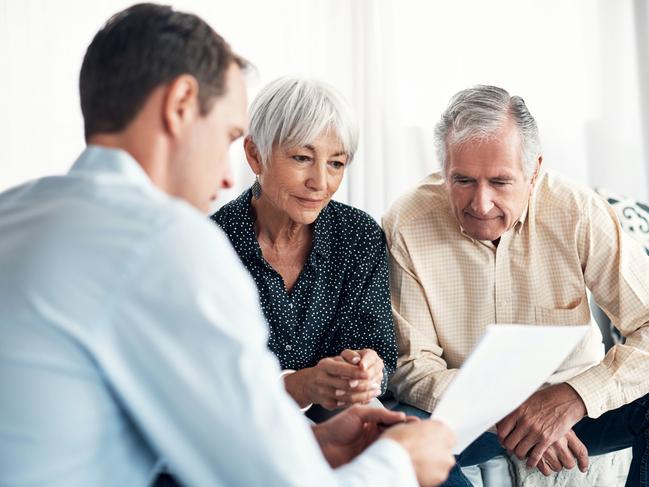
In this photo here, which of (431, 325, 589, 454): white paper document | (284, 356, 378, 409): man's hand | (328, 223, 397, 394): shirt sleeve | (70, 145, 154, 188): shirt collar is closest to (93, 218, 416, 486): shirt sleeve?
(70, 145, 154, 188): shirt collar

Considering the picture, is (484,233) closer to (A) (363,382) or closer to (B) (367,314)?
(B) (367,314)

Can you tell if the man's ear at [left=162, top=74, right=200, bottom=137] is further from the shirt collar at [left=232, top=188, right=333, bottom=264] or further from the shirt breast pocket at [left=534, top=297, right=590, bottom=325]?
the shirt breast pocket at [left=534, top=297, right=590, bottom=325]

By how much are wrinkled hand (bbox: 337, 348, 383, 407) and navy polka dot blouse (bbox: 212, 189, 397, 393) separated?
0.19 metres

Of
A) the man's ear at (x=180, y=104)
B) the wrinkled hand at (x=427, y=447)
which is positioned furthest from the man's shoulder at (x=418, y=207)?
the man's ear at (x=180, y=104)

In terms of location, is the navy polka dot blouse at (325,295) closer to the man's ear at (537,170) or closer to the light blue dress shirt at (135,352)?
the man's ear at (537,170)

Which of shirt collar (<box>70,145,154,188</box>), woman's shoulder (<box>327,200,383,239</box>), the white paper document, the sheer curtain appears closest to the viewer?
shirt collar (<box>70,145,154,188</box>)

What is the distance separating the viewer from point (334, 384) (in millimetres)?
1751

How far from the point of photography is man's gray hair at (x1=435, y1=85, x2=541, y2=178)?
1.97 metres

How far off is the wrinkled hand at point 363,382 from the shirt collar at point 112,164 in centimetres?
81

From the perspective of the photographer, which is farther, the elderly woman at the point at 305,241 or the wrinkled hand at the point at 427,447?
the elderly woman at the point at 305,241

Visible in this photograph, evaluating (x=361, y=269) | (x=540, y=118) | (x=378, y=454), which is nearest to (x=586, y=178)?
(x=540, y=118)

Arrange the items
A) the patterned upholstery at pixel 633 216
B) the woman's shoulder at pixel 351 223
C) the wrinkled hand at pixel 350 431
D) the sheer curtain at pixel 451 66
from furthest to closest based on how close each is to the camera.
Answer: the sheer curtain at pixel 451 66
the patterned upholstery at pixel 633 216
the woman's shoulder at pixel 351 223
the wrinkled hand at pixel 350 431

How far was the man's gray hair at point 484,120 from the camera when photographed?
1971mm

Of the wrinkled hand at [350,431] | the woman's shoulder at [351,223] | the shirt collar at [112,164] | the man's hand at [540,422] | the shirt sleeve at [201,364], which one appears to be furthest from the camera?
the woman's shoulder at [351,223]
